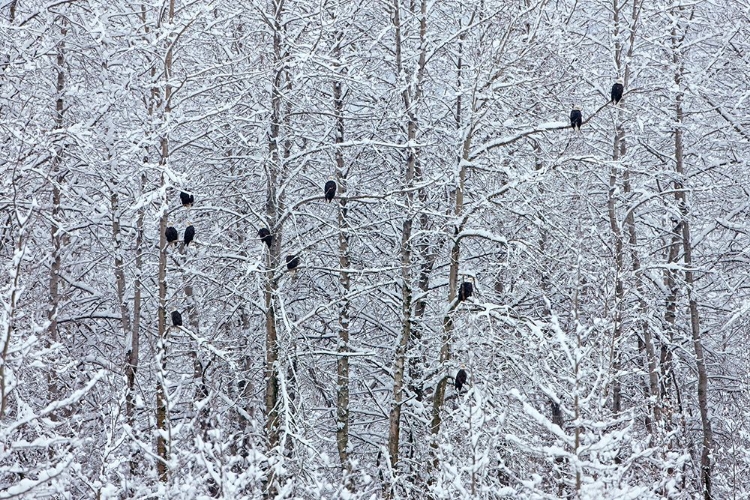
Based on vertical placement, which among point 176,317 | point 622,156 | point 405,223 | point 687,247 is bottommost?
point 176,317

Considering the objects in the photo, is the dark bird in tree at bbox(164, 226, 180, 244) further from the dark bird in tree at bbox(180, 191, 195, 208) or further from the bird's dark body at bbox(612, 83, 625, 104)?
the bird's dark body at bbox(612, 83, 625, 104)

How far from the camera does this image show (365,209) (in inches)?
507

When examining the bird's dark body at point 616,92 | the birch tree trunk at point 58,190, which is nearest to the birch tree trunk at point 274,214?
the birch tree trunk at point 58,190

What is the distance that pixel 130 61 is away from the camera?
37.0ft

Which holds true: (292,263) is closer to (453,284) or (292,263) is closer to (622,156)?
(453,284)

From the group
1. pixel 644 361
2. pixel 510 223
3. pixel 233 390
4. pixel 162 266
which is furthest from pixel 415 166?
pixel 644 361

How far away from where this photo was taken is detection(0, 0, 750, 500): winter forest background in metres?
9.35

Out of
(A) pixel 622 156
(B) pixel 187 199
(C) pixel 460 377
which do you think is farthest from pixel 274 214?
(A) pixel 622 156

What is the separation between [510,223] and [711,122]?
5565 mm

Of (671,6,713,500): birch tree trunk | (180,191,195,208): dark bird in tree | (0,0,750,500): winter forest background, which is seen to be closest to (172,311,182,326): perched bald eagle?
(0,0,750,500): winter forest background

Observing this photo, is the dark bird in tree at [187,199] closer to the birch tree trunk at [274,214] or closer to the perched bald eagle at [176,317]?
the birch tree trunk at [274,214]

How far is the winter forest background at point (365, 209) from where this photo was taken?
935cm

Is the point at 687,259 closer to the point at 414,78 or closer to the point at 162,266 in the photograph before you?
the point at 414,78

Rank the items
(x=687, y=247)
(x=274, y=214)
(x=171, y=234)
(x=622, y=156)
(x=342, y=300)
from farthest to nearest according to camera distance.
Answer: (x=687, y=247) < (x=622, y=156) < (x=342, y=300) < (x=274, y=214) < (x=171, y=234)
